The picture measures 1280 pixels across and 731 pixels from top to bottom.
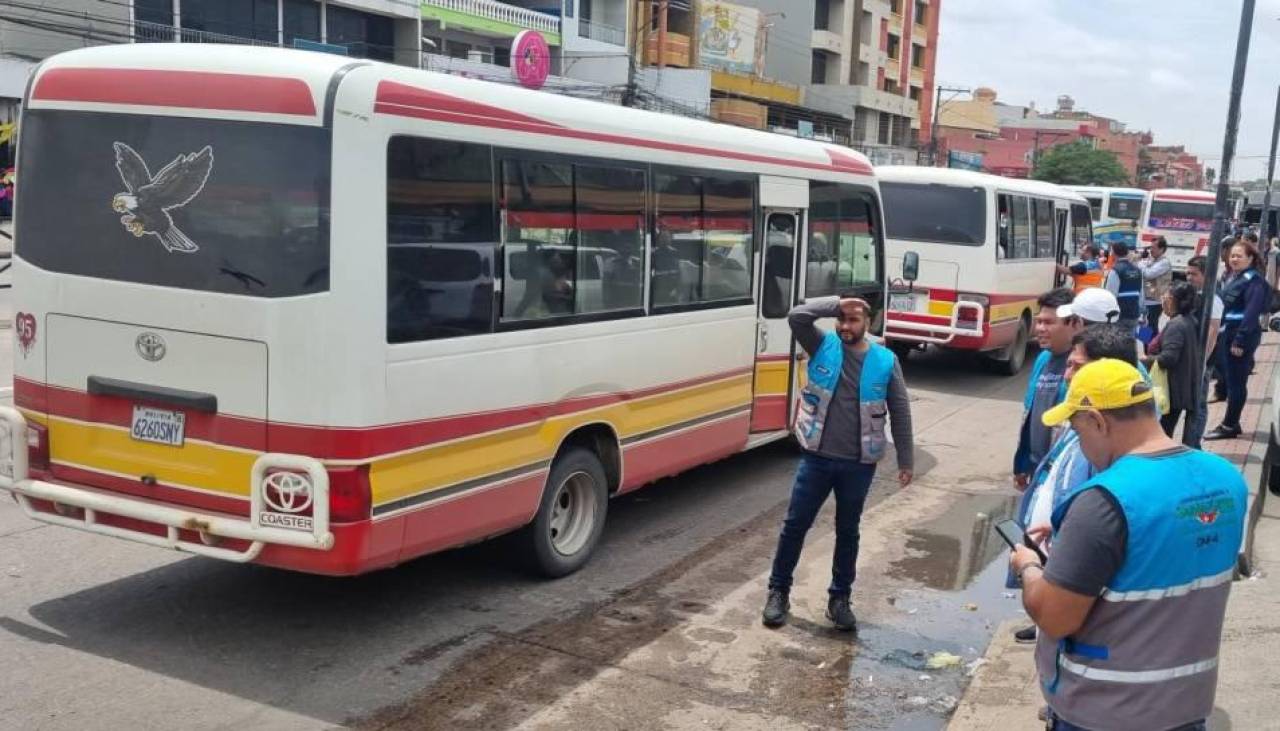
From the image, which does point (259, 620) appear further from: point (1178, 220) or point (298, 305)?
point (1178, 220)

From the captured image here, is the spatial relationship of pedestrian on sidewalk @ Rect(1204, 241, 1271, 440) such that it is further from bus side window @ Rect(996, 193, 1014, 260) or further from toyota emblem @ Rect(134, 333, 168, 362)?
toyota emblem @ Rect(134, 333, 168, 362)

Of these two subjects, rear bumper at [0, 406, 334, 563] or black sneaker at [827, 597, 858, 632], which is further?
black sneaker at [827, 597, 858, 632]

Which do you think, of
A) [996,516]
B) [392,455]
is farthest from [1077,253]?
[392,455]

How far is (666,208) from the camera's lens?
7410mm


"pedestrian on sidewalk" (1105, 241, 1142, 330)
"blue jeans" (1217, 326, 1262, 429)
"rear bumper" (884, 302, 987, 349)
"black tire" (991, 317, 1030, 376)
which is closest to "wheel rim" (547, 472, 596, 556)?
"blue jeans" (1217, 326, 1262, 429)

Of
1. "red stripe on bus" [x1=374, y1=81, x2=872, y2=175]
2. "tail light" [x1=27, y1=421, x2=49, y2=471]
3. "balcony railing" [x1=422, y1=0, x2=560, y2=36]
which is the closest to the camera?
"red stripe on bus" [x1=374, y1=81, x2=872, y2=175]

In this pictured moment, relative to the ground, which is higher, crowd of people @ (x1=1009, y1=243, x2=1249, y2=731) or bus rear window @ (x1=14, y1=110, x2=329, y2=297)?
bus rear window @ (x1=14, y1=110, x2=329, y2=297)

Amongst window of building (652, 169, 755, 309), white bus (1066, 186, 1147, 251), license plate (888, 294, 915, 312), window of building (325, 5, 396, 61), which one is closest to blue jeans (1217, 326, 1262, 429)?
license plate (888, 294, 915, 312)

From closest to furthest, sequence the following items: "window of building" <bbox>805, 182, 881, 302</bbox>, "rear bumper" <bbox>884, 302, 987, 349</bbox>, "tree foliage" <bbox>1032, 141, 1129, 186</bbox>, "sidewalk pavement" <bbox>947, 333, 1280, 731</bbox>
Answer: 1. "sidewalk pavement" <bbox>947, 333, 1280, 731</bbox>
2. "window of building" <bbox>805, 182, 881, 302</bbox>
3. "rear bumper" <bbox>884, 302, 987, 349</bbox>
4. "tree foliage" <bbox>1032, 141, 1129, 186</bbox>

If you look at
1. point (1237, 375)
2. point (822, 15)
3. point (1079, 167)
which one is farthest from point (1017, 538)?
point (1079, 167)

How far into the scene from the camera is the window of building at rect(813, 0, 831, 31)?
62.8 metres

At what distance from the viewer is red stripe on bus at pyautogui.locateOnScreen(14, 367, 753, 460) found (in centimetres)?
498

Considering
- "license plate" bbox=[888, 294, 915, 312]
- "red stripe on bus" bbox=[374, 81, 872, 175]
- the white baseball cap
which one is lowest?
"license plate" bbox=[888, 294, 915, 312]

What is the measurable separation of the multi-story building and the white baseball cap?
42596mm
